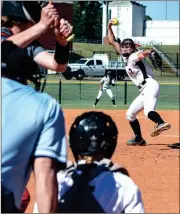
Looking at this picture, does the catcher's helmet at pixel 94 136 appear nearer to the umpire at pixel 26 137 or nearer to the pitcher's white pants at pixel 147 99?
the umpire at pixel 26 137

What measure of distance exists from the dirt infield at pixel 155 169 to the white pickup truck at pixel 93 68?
915 inches

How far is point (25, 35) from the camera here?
3029mm

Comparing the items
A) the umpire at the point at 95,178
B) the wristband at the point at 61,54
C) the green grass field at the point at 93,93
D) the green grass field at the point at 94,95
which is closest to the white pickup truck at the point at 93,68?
the green grass field at the point at 93,93

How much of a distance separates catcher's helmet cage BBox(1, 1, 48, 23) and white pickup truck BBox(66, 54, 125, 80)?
3330 centimetres

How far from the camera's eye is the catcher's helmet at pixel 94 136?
2887 mm

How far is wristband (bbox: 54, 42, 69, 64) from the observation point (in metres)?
3.27

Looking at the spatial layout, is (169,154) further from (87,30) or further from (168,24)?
Answer: (168,24)

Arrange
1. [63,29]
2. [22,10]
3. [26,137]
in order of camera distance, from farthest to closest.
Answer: [22,10] < [63,29] < [26,137]

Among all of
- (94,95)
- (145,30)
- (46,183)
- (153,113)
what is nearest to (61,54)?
(46,183)

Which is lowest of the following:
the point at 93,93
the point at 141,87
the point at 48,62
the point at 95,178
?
the point at 93,93

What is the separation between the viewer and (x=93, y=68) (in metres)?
40.3

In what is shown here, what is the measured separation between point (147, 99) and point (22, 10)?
8.50 meters

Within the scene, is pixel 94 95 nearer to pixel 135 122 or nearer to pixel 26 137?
pixel 135 122

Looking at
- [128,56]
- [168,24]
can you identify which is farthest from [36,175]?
[168,24]
